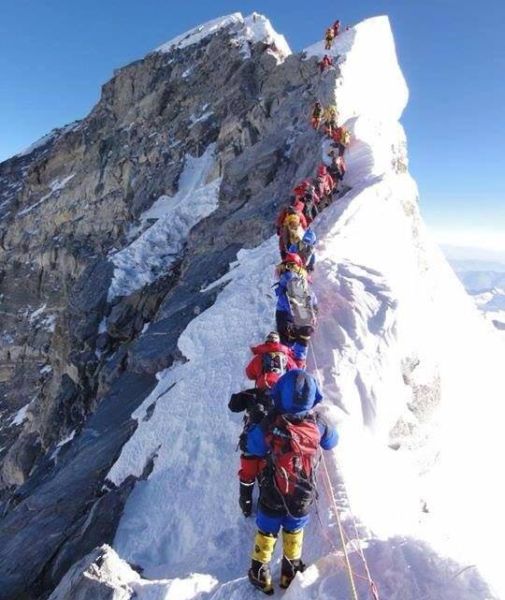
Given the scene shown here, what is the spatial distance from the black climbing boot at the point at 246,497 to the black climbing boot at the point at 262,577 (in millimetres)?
1171

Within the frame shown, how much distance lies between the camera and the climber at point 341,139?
1930 centimetres

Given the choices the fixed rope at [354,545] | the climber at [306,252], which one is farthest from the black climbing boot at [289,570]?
the climber at [306,252]

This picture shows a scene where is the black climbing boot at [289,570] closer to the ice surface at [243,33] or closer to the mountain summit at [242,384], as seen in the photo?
the mountain summit at [242,384]

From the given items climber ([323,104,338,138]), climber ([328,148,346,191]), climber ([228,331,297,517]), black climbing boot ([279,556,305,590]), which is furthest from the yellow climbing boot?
climber ([323,104,338,138])

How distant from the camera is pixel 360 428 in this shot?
8.66 meters

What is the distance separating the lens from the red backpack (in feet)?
16.4

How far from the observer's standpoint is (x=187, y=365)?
1143cm

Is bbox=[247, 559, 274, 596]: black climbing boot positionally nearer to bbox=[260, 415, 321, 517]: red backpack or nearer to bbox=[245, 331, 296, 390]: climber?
bbox=[260, 415, 321, 517]: red backpack

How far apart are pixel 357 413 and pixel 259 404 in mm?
2876

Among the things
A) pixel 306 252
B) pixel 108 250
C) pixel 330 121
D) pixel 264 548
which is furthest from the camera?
pixel 108 250

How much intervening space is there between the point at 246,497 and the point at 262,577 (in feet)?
4.54

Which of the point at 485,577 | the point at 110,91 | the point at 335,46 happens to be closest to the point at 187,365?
the point at 485,577

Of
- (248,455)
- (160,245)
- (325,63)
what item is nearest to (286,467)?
(248,455)

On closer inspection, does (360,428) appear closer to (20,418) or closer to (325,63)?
(325,63)
